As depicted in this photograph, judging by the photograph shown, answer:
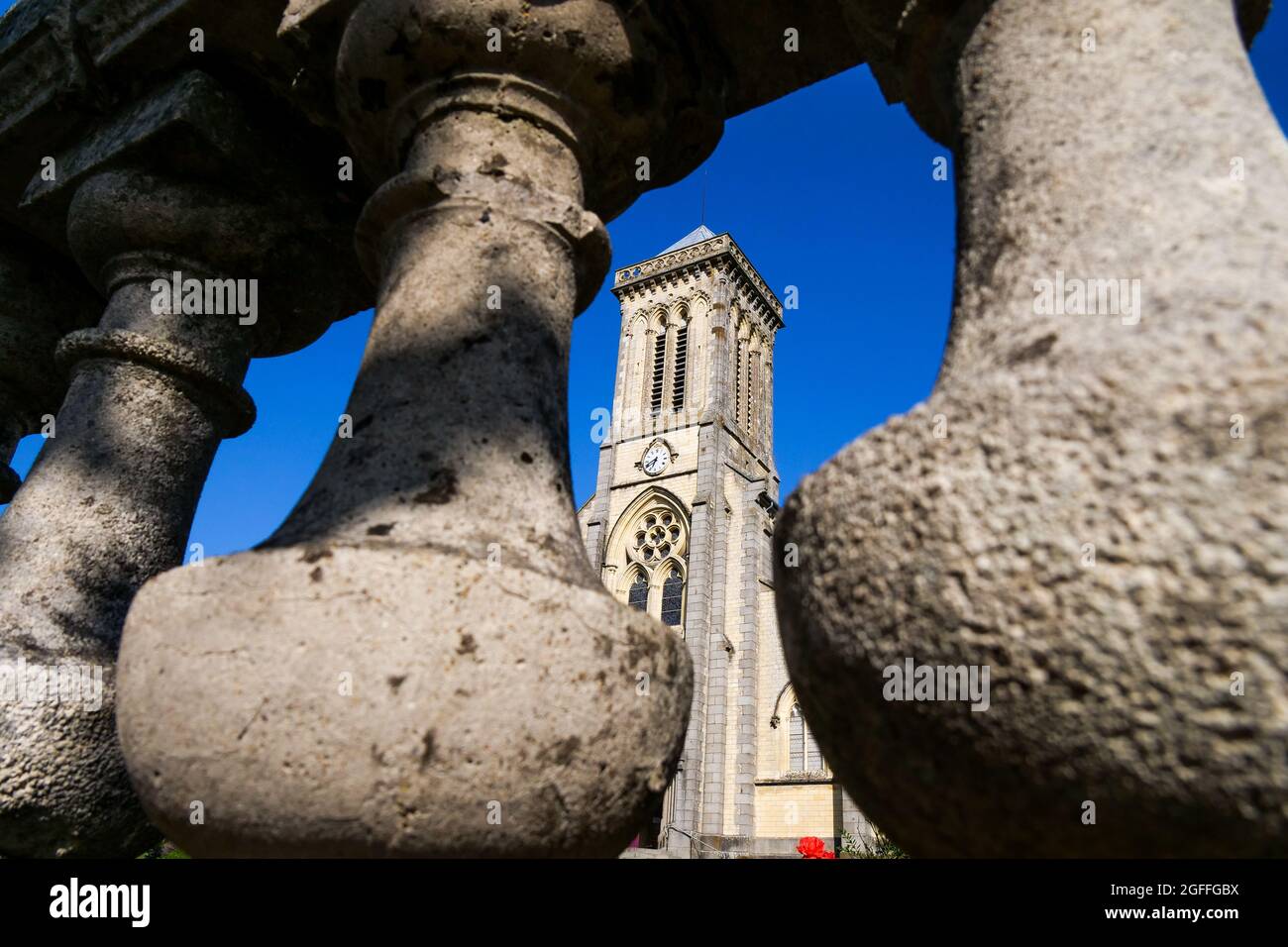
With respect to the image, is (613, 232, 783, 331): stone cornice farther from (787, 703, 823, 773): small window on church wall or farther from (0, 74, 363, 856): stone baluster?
(0, 74, 363, 856): stone baluster

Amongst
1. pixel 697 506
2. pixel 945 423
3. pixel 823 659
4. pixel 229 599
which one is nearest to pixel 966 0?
pixel 945 423

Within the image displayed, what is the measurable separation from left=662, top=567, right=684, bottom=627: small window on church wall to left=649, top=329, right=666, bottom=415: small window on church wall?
588 centimetres

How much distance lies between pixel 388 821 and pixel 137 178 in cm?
210

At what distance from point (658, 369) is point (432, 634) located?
1118 inches

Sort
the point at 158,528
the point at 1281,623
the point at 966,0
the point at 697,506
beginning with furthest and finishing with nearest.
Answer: the point at 697,506 < the point at 158,528 < the point at 966,0 < the point at 1281,623

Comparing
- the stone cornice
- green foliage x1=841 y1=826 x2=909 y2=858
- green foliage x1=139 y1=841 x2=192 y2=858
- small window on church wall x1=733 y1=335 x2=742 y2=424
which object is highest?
the stone cornice

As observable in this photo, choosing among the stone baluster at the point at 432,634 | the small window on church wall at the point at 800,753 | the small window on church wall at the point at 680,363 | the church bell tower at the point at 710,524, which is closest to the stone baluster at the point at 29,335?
the stone baluster at the point at 432,634

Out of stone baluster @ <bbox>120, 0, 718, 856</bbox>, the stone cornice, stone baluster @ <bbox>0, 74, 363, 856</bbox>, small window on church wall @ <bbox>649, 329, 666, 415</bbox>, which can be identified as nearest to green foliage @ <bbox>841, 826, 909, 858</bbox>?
stone baluster @ <bbox>120, 0, 718, 856</bbox>

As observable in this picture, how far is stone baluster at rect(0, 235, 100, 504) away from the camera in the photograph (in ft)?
9.71

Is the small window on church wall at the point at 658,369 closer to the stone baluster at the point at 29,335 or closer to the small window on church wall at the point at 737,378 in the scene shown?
the small window on church wall at the point at 737,378

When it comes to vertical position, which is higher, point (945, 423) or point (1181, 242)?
point (1181, 242)

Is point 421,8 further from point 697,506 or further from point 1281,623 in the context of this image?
point 697,506

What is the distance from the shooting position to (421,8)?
159 centimetres

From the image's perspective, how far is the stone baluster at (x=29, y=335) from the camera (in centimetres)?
296
